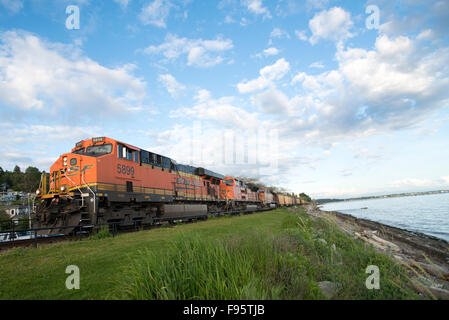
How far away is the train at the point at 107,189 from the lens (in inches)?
431

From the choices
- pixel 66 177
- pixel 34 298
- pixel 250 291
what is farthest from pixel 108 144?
pixel 250 291

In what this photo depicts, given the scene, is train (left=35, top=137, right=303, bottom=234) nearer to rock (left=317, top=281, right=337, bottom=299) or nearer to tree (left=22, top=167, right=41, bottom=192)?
rock (left=317, top=281, right=337, bottom=299)

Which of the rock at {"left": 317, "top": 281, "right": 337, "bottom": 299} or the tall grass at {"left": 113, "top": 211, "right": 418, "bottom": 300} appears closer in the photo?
the tall grass at {"left": 113, "top": 211, "right": 418, "bottom": 300}

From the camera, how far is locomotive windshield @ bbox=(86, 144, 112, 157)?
12.4 meters

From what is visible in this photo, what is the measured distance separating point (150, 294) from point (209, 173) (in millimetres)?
22215

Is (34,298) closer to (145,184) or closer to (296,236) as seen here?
(296,236)

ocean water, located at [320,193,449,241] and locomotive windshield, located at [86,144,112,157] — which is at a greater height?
locomotive windshield, located at [86,144,112,157]

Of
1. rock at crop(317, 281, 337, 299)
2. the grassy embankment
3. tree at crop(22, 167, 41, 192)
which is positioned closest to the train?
the grassy embankment

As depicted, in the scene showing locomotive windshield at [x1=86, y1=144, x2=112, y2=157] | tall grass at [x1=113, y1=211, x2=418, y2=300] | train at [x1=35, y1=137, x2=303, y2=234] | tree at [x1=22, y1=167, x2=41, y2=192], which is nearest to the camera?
tall grass at [x1=113, y1=211, x2=418, y2=300]

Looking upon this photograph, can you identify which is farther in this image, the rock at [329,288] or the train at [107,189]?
the train at [107,189]

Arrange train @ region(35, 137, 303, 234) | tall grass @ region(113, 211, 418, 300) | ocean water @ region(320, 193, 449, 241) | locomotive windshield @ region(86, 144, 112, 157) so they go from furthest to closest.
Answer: ocean water @ region(320, 193, 449, 241) → locomotive windshield @ region(86, 144, 112, 157) → train @ region(35, 137, 303, 234) → tall grass @ region(113, 211, 418, 300)

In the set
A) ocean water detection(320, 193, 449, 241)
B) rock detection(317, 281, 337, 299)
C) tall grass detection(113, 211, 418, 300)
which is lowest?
ocean water detection(320, 193, 449, 241)

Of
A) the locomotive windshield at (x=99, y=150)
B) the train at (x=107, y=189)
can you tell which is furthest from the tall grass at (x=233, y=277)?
the locomotive windshield at (x=99, y=150)

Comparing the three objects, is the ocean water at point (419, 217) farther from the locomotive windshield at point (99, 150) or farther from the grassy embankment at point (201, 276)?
the locomotive windshield at point (99, 150)
